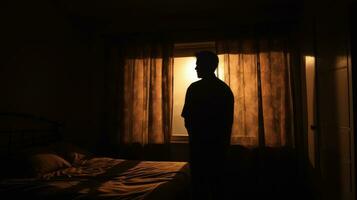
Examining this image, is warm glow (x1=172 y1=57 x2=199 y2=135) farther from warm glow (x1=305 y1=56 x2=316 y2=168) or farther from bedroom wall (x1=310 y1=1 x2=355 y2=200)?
bedroom wall (x1=310 y1=1 x2=355 y2=200)

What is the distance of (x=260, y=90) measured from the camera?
3.11m

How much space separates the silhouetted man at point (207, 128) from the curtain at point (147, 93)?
1.43m

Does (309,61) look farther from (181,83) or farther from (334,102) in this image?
(181,83)

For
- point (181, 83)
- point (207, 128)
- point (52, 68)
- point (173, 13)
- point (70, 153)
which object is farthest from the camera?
point (181, 83)

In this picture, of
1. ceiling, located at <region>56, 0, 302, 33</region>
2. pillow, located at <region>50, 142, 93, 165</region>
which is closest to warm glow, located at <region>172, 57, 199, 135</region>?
ceiling, located at <region>56, 0, 302, 33</region>

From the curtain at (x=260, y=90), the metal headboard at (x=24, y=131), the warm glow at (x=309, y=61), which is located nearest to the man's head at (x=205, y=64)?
the warm glow at (x=309, y=61)

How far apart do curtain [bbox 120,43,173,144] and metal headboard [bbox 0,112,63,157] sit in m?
0.86

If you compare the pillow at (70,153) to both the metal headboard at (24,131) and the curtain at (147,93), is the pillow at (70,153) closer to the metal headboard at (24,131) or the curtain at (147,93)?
the metal headboard at (24,131)

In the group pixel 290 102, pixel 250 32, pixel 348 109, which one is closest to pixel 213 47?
pixel 250 32

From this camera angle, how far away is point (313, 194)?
2.82 m

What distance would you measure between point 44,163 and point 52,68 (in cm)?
134

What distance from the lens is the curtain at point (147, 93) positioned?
3.36m

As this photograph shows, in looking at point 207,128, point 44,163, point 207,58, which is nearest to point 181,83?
point 207,58

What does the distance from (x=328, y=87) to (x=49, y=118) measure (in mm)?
2839
